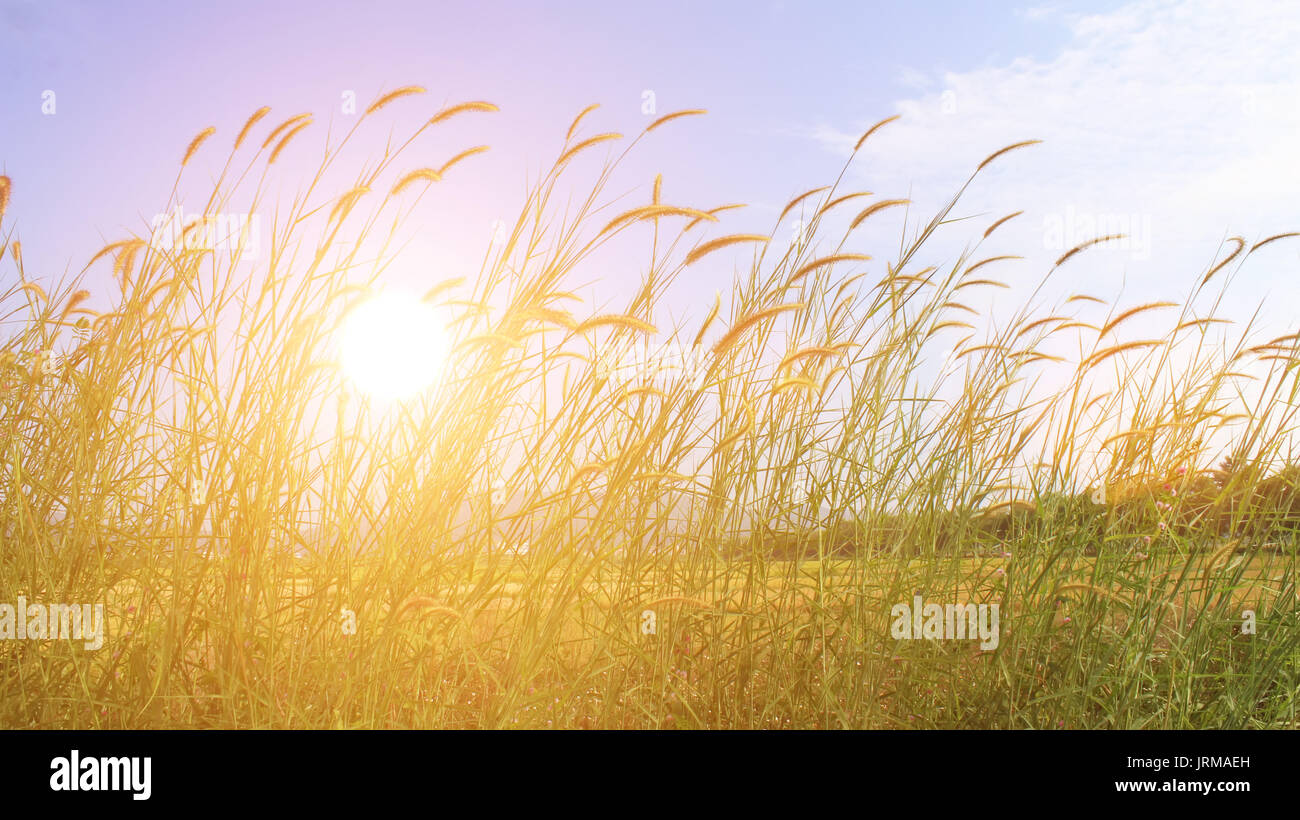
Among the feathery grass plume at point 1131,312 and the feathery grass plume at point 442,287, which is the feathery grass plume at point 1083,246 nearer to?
the feathery grass plume at point 1131,312

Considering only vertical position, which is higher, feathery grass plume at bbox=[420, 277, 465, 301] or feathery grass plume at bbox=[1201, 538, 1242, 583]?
feathery grass plume at bbox=[420, 277, 465, 301]

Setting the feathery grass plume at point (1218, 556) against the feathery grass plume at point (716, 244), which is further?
the feathery grass plume at point (1218, 556)

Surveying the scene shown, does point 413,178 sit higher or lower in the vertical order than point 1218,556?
higher

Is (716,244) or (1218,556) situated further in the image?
(1218,556)

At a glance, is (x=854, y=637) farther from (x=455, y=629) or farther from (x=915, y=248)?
(x=915, y=248)

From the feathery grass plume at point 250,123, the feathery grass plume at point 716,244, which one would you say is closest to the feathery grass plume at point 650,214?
the feathery grass plume at point 716,244

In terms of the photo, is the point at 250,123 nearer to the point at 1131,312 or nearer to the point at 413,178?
the point at 413,178

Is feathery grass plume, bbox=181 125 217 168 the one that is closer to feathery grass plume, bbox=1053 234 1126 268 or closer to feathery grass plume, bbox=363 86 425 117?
feathery grass plume, bbox=363 86 425 117

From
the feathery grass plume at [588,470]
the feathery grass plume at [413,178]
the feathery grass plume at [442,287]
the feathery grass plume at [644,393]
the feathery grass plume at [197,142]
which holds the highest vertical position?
the feathery grass plume at [197,142]

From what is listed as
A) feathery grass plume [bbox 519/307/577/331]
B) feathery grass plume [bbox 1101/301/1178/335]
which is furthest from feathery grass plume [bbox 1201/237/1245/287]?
feathery grass plume [bbox 519/307/577/331]

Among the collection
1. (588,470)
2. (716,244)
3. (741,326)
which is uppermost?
(716,244)

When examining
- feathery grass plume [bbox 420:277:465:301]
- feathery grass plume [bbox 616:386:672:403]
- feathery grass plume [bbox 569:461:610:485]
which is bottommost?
feathery grass plume [bbox 569:461:610:485]

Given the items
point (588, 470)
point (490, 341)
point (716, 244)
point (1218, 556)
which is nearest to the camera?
point (588, 470)

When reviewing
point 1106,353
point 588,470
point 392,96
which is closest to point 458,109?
point 392,96
